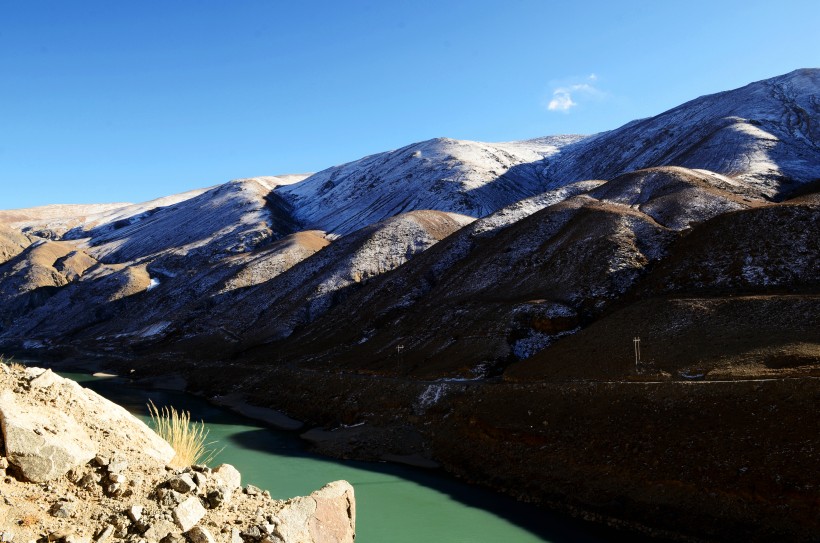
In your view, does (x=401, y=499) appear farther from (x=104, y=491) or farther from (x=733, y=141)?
(x=733, y=141)

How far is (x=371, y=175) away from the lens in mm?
167375

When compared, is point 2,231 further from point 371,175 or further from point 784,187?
point 784,187

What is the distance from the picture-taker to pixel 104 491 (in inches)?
359

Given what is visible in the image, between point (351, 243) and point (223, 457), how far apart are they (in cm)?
6125

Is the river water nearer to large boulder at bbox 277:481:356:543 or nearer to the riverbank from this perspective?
the riverbank

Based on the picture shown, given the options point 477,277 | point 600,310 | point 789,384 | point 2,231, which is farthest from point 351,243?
point 2,231

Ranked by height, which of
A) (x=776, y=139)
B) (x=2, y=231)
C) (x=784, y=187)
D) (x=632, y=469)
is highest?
(x=2, y=231)

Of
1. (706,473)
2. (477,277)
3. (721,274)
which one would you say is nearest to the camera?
(706,473)

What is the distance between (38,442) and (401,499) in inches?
849

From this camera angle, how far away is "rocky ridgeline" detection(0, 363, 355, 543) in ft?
27.3

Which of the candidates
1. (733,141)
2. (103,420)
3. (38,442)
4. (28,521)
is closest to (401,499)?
(103,420)

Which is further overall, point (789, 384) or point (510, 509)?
point (510, 509)

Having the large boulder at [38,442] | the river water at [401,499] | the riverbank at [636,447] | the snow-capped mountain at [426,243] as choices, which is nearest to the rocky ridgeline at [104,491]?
the large boulder at [38,442]

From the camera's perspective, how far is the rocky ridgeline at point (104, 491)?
27.3 feet
